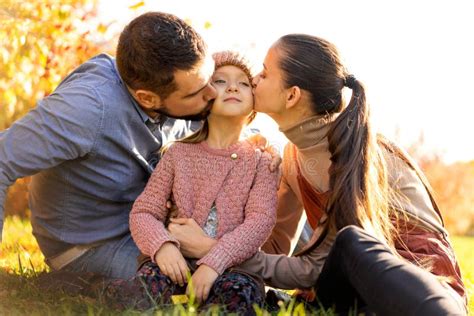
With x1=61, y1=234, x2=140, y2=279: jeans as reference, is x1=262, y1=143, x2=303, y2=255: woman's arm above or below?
above

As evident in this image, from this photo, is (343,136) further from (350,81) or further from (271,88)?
(271,88)

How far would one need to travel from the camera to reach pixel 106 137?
132 inches

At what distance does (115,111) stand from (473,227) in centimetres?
1244

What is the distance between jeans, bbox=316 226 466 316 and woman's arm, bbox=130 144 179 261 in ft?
2.13

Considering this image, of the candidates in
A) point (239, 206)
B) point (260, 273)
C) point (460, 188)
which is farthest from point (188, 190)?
point (460, 188)

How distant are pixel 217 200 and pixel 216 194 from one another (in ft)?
0.09

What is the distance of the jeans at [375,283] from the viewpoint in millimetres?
2494

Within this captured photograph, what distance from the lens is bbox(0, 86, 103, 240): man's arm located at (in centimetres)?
319

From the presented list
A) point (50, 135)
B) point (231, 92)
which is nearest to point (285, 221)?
point (231, 92)

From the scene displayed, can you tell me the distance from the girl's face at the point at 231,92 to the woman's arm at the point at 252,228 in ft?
0.73

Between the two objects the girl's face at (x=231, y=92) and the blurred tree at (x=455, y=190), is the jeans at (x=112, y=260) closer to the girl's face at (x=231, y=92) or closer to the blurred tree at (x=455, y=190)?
the girl's face at (x=231, y=92)

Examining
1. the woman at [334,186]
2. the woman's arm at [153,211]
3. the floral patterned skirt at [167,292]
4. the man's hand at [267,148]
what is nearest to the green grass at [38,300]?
the floral patterned skirt at [167,292]

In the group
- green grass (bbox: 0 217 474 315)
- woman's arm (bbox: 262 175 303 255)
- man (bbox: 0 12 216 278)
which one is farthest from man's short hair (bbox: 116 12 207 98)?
green grass (bbox: 0 217 474 315)

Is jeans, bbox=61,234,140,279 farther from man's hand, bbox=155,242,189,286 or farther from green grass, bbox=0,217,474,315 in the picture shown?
man's hand, bbox=155,242,189,286
